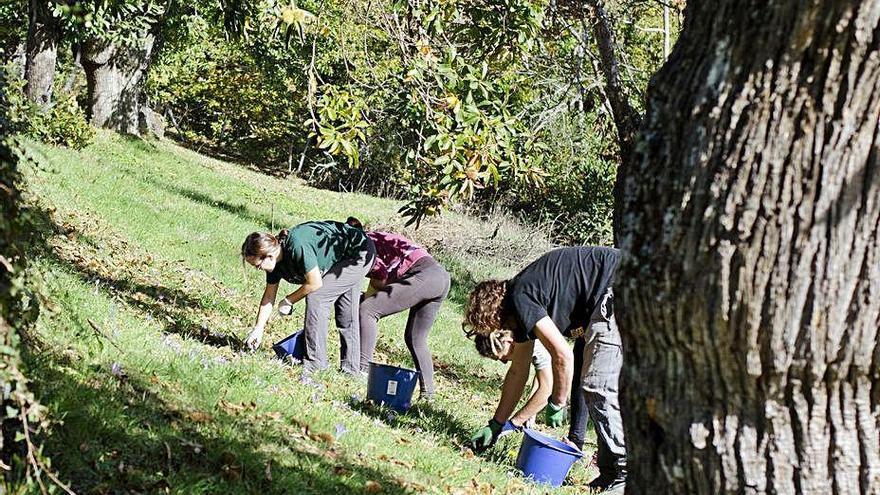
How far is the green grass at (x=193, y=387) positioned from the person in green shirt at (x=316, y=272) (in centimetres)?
32

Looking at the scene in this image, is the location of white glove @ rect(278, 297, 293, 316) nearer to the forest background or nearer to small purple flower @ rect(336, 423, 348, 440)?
the forest background

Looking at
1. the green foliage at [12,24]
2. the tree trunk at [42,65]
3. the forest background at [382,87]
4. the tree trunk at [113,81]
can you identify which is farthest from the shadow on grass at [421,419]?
the tree trunk at [113,81]

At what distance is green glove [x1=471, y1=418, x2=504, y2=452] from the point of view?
6.45 m

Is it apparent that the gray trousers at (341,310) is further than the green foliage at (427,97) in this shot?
Yes

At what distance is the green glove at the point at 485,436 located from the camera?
6.45 m

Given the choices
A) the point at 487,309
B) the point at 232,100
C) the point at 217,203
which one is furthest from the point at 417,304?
the point at 232,100

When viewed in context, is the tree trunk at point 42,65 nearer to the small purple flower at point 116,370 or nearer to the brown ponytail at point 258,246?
the brown ponytail at point 258,246

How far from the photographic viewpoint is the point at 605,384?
583 cm

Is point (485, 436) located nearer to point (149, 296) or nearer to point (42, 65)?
point (149, 296)

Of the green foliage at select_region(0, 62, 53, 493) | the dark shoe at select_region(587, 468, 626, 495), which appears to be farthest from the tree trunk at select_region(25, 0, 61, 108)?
the green foliage at select_region(0, 62, 53, 493)

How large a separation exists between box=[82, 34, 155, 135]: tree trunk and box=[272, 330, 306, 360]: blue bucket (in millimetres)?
16504

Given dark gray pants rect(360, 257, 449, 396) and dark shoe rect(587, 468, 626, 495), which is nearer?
dark shoe rect(587, 468, 626, 495)

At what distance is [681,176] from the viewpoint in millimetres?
2537

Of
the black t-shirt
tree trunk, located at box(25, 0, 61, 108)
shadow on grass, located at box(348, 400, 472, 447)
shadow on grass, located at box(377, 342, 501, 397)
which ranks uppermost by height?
tree trunk, located at box(25, 0, 61, 108)
